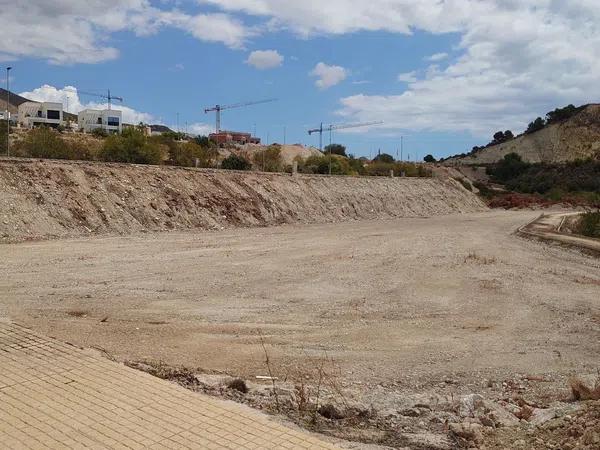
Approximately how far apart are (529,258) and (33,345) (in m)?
20.1

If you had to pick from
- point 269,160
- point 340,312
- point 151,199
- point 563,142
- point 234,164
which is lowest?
point 340,312

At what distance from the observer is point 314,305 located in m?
13.4

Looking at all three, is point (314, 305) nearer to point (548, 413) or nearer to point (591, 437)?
point (548, 413)

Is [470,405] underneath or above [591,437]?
underneath

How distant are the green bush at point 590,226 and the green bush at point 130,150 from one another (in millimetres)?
30780

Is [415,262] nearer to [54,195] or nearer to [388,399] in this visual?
[388,399]

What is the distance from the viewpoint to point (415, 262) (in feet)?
69.4

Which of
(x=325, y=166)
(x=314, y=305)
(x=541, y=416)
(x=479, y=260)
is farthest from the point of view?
(x=325, y=166)

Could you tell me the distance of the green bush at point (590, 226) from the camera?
35162 mm

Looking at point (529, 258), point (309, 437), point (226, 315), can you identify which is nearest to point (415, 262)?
point (529, 258)

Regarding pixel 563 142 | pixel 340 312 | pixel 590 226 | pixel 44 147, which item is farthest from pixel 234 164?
pixel 563 142

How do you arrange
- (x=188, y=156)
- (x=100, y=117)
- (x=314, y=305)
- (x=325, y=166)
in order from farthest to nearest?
(x=100, y=117) < (x=325, y=166) < (x=188, y=156) < (x=314, y=305)

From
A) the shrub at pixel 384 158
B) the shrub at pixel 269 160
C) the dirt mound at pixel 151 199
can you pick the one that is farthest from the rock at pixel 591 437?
the shrub at pixel 384 158

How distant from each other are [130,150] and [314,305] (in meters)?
35.9
